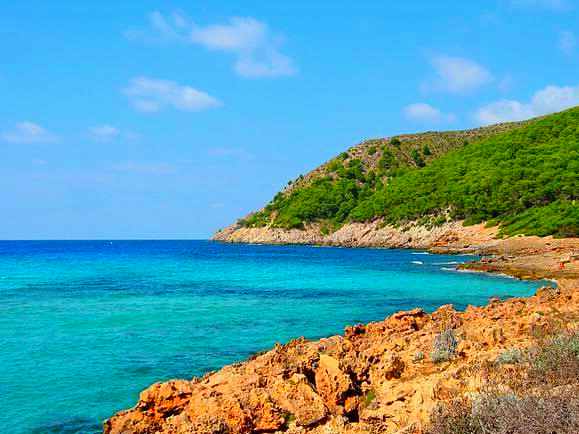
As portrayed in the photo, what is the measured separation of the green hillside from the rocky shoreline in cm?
5222

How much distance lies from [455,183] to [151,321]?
8112 centimetres

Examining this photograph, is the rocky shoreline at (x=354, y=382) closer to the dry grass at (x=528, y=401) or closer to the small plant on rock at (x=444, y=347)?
the small plant on rock at (x=444, y=347)

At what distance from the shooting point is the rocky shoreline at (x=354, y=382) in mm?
9041

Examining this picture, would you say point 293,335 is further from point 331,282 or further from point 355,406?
point 331,282

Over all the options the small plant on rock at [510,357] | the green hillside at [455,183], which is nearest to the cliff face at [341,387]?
the small plant on rock at [510,357]

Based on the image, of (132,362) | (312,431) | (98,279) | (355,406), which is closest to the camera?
(312,431)

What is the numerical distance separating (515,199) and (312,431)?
262ft

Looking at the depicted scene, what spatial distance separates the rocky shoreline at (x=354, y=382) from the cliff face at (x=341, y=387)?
20 millimetres

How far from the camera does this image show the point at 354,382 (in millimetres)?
10812

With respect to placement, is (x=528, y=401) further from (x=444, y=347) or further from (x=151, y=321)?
(x=151, y=321)

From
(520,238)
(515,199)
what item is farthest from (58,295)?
(515,199)

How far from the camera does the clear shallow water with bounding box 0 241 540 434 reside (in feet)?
48.3

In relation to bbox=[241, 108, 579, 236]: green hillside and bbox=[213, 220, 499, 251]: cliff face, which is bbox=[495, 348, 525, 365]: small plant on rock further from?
bbox=[213, 220, 499, 251]: cliff face

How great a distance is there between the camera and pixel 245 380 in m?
10.5
